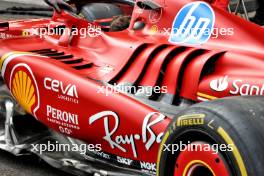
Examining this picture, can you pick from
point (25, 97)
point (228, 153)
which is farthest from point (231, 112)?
point (25, 97)

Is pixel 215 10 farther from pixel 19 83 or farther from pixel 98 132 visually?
pixel 19 83

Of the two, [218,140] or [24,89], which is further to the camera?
[24,89]

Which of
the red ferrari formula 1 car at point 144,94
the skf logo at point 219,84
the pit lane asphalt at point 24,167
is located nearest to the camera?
the red ferrari formula 1 car at point 144,94

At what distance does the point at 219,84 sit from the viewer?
10.6 ft

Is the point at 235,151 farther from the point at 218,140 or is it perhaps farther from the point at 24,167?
the point at 24,167

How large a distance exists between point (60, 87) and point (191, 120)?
1.37m

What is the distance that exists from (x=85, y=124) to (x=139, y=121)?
19.3 inches

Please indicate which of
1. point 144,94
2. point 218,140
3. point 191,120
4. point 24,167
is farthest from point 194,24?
point 24,167

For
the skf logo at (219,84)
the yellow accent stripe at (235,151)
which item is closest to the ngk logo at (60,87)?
the skf logo at (219,84)

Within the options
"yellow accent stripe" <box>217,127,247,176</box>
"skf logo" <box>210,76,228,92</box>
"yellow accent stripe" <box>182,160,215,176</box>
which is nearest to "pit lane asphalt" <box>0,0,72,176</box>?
"skf logo" <box>210,76,228,92</box>

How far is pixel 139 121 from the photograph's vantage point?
3314 millimetres

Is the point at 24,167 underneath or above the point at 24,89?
underneath

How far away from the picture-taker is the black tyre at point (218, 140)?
2.46 m

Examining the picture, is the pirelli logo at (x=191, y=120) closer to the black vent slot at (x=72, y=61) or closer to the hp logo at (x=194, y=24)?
the hp logo at (x=194, y=24)
